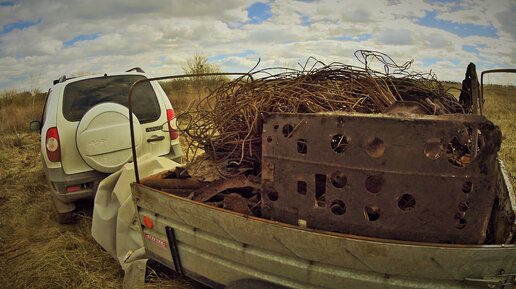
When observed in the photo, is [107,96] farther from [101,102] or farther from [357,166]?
[357,166]

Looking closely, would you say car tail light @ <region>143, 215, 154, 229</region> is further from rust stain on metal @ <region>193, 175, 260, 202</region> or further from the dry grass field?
the dry grass field

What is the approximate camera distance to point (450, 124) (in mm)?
1367

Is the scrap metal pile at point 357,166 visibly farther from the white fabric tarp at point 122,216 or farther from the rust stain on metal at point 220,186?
the white fabric tarp at point 122,216

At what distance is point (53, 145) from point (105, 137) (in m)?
0.62

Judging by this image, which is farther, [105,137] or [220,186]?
[105,137]

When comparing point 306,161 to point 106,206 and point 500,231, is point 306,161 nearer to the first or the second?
point 500,231

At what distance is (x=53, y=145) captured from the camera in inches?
159

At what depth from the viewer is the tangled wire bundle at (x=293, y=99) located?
2.28 meters

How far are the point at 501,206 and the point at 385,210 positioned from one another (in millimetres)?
848

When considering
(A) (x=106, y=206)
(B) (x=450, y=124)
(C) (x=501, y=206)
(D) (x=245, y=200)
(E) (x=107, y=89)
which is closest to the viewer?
(B) (x=450, y=124)

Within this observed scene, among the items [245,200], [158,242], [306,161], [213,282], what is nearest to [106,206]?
[158,242]

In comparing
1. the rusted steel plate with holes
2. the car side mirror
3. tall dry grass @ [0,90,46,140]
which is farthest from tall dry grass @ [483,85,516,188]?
tall dry grass @ [0,90,46,140]

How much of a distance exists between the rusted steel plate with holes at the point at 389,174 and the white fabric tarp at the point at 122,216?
1.76m

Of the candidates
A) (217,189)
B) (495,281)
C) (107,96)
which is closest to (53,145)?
(107,96)
